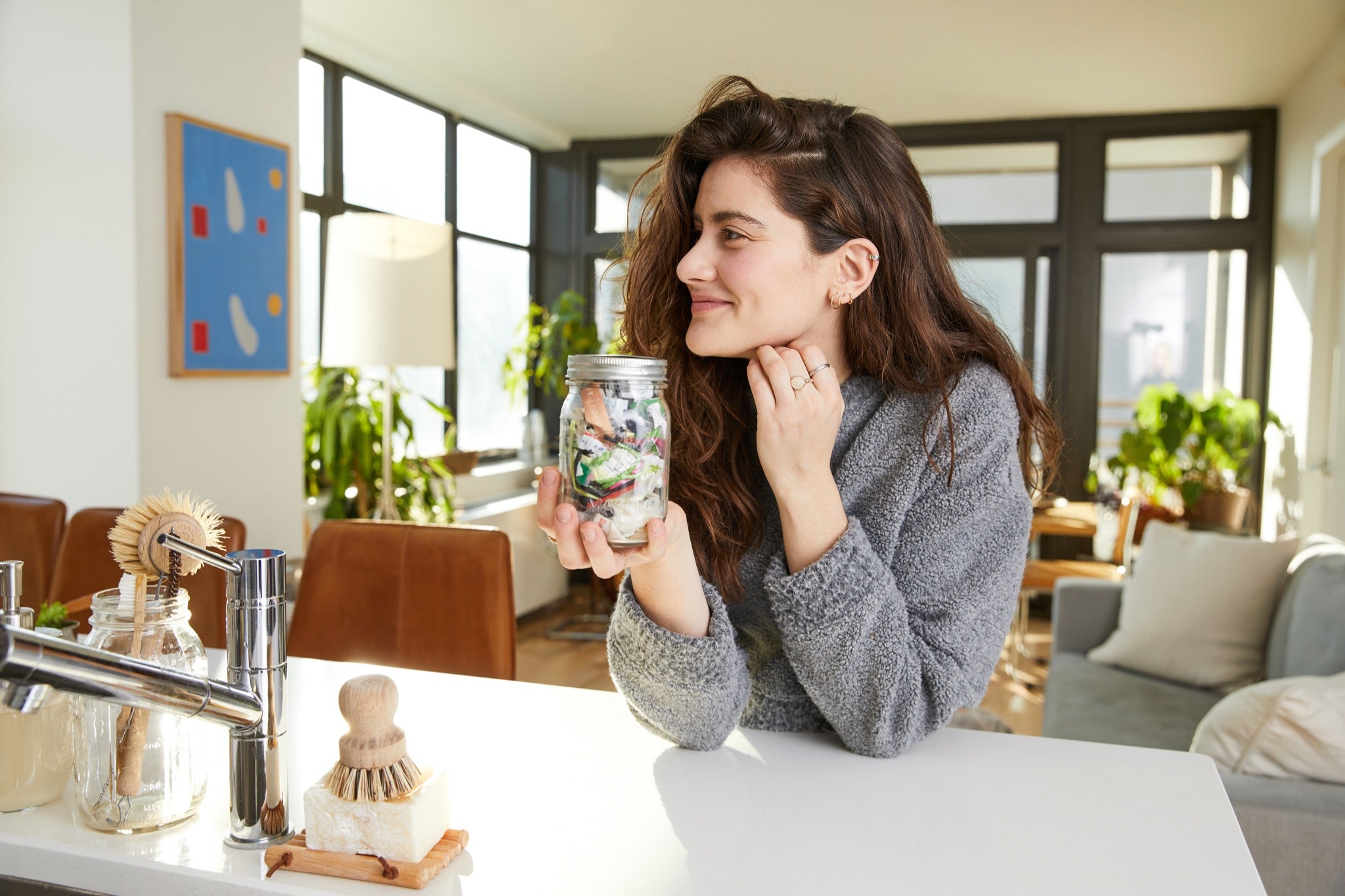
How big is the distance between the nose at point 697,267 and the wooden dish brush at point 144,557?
20.2 inches

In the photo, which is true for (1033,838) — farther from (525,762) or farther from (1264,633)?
(1264,633)

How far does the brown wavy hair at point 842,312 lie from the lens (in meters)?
1.15

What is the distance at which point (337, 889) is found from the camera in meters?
0.77

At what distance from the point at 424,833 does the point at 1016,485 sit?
72cm

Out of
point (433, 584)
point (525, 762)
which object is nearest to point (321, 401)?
point (433, 584)

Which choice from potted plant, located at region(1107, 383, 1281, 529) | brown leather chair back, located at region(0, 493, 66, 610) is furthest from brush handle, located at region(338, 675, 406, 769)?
potted plant, located at region(1107, 383, 1281, 529)

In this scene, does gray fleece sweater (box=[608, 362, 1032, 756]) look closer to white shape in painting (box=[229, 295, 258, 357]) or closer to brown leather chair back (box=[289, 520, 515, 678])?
brown leather chair back (box=[289, 520, 515, 678])

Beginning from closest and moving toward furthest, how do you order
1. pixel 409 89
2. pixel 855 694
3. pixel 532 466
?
pixel 855 694
pixel 409 89
pixel 532 466

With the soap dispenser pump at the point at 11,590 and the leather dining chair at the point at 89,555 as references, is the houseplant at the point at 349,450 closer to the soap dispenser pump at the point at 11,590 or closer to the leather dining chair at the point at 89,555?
the leather dining chair at the point at 89,555

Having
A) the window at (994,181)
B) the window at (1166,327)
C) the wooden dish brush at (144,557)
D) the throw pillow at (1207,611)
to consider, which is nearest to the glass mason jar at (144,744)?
the wooden dish brush at (144,557)

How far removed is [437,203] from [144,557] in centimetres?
489

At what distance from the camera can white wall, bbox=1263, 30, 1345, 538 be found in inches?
169

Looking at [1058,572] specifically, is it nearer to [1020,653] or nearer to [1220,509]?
[1020,653]

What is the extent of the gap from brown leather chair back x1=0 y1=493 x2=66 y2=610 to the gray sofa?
2.23 m
